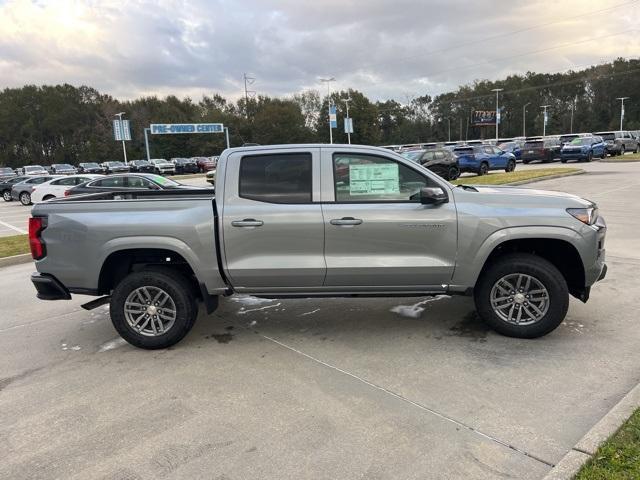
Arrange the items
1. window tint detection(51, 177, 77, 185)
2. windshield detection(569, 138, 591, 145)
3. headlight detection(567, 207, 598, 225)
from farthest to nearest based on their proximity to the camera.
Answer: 1. windshield detection(569, 138, 591, 145)
2. window tint detection(51, 177, 77, 185)
3. headlight detection(567, 207, 598, 225)

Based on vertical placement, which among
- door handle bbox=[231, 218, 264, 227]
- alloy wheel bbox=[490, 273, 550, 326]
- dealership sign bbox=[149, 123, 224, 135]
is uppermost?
dealership sign bbox=[149, 123, 224, 135]

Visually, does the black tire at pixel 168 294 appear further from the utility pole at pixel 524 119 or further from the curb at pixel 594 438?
the utility pole at pixel 524 119

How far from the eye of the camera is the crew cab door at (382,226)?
14.6ft

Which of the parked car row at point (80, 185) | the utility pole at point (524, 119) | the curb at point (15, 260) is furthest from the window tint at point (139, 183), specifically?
the utility pole at point (524, 119)

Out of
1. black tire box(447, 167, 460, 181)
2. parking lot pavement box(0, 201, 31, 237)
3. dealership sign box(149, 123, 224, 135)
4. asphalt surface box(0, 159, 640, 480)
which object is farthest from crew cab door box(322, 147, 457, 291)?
dealership sign box(149, 123, 224, 135)

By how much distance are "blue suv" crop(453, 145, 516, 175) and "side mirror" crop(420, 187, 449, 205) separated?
2378 cm

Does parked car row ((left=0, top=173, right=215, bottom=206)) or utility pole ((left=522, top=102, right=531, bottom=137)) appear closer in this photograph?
parked car row ((left=0, top=173, right=215, bottom=206))

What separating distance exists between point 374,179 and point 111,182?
49.9ft

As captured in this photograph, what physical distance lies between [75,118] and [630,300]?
366 feet

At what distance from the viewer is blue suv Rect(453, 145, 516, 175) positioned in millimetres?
26875

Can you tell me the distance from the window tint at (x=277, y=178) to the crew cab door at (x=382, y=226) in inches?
7.5

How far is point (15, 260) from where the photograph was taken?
940 cm

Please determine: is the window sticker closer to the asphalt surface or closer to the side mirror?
the side mirror

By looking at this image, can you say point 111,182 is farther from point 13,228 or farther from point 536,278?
point 536,278
